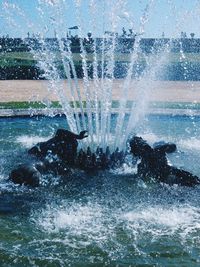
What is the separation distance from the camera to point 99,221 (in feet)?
31.8

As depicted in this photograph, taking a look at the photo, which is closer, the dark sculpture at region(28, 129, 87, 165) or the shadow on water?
the shadow on water

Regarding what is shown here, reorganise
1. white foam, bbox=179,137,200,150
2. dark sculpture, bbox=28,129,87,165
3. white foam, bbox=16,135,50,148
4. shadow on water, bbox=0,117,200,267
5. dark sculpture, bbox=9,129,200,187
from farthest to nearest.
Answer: white foam, bbox=179,137,200,150, white foam, bbox=16,135,50,148, dark sculpture, bbox=28,129,87,165, dark sculpture, bbox=9,129,200,187, shadow on water, bbox=0,117,200,267

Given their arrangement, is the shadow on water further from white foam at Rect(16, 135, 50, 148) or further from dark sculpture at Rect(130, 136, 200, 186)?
white foam at Rect(16, 135, 50, 148)

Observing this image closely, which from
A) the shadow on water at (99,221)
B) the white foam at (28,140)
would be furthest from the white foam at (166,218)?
the white foam at (28,140)

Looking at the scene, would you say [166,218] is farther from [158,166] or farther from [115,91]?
[115,91]

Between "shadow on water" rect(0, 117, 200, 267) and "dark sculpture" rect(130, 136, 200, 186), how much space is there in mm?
247

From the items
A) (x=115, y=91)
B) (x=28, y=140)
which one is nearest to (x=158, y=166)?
(x=28, y=140)

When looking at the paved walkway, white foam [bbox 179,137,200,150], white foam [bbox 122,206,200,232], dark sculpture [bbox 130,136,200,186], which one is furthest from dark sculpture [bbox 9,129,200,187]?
the paved walkway

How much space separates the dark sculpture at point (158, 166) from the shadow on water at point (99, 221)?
0.25 metres

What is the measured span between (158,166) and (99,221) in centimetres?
363

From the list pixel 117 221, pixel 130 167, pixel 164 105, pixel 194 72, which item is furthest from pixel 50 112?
pixel 194 72

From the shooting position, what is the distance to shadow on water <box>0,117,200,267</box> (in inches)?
325

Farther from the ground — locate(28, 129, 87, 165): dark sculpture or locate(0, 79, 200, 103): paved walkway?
locate(28, 129, 87, 165): dark sculpture

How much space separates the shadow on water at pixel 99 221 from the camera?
325 inches
